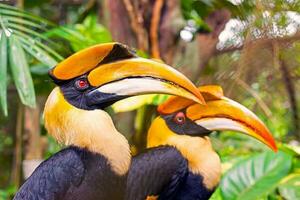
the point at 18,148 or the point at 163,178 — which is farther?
the point at 18,148

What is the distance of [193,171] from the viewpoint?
2.36 m

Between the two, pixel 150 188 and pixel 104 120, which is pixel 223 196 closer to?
pixel 150 188

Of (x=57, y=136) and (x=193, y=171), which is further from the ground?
(x=57, y=136)

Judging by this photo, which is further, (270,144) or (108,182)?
(270,144)

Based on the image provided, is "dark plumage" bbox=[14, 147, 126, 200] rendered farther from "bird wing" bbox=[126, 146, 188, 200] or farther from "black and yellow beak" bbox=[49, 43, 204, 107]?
"bird wing" bbox=[126, 146, 188, 200]

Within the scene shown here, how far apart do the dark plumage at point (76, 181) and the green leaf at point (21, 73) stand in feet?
1.50

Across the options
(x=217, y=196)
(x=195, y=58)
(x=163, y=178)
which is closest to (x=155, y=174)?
(x=163, y=178)

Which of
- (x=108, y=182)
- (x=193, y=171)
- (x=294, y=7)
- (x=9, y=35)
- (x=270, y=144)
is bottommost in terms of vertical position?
(x=193, y=171)

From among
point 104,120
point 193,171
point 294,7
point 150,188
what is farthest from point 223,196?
point 294,7

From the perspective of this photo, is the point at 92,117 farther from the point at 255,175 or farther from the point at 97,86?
the point at 255,175

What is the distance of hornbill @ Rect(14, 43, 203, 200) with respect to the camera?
1.69 m

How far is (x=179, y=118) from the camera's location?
7.95 ft

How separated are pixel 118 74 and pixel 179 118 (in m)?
0.73

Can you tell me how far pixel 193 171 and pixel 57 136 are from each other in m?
0.71
